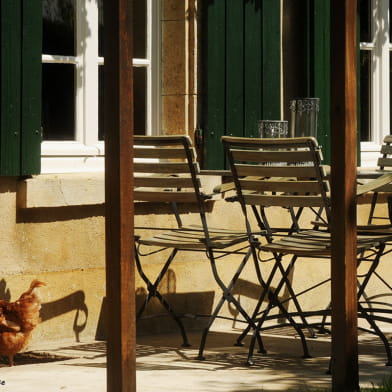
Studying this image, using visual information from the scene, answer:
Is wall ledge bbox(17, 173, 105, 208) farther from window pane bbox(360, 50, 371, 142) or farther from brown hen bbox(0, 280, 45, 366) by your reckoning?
window pane bbox(360, 50, 371, 142)

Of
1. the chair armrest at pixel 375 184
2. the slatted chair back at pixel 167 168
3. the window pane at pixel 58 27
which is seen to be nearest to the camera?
the chair armrest at pixel 375 184

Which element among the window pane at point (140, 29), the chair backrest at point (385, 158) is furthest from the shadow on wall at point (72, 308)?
the chair backrest at point (385, 158)

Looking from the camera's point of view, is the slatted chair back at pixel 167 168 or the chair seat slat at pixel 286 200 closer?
the chair seat slat at pixel 286 200

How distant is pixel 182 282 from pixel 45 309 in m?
1.06

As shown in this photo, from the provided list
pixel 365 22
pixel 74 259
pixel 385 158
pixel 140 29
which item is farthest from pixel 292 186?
pixel 365 22

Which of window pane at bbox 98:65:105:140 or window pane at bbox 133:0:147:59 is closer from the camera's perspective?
window pane at bbox 98:65:105:140

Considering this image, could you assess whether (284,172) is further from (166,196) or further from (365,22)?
(365,22)

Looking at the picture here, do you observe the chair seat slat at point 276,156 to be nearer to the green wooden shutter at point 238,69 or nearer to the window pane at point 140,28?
the green wooden shutter at point 238,69

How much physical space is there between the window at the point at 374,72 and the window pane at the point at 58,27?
2712 mm

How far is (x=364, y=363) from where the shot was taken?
5.94 metres

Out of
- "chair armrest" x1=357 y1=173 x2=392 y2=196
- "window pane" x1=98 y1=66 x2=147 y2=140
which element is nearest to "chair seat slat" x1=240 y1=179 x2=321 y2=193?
"chair armrest" x1=357 y1=173 x2=392 y2=196

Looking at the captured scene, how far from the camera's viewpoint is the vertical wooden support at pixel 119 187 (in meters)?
4.28

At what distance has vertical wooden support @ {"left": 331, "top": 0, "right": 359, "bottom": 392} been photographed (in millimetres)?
4953

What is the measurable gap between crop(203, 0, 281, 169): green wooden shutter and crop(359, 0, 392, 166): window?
1266 mm
